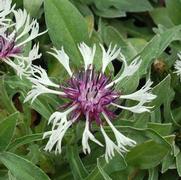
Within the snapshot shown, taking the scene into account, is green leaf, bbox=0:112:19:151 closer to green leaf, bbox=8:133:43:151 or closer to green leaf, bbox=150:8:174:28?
green leaf, bbox=8:133:43:151

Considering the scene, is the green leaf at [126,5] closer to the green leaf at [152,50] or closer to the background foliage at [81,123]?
the background foliage at [81,123]

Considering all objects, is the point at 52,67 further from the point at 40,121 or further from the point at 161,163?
the point at 161,163

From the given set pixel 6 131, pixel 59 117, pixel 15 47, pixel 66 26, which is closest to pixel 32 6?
pixel 66 26

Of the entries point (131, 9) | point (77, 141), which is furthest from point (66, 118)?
point (131, 9)

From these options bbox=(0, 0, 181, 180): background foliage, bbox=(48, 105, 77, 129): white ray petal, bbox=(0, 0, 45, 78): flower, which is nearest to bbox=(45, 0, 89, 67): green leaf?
bbox=(0, 0, 181, 180): background foliage

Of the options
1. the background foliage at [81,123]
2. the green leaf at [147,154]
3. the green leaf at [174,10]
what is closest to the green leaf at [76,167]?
the background foliage at [81,123]
